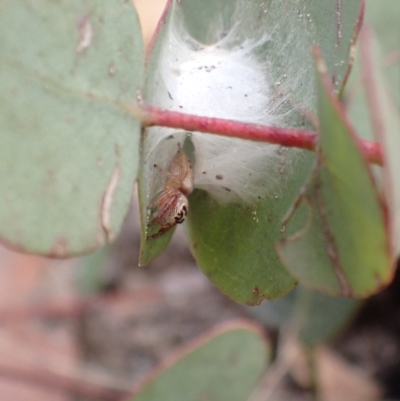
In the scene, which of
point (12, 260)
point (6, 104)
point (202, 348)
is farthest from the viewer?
point (12, 260)

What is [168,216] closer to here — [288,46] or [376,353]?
[288,46]

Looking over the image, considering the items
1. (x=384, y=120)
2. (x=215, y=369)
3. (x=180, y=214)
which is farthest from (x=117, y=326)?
(x=384, y=120)

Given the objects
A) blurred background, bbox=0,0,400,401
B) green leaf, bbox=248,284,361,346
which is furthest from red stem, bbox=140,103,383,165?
blurred background, bbox=0,0,400,401

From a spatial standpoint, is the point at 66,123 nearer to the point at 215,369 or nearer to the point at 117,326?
the point at 215,369

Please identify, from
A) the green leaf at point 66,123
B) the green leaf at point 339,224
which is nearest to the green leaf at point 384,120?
the green leaf at point 339,224

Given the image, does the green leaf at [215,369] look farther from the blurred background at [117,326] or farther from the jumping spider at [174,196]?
the blurred background at [117,326]

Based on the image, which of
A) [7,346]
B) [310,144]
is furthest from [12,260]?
[310,144]
